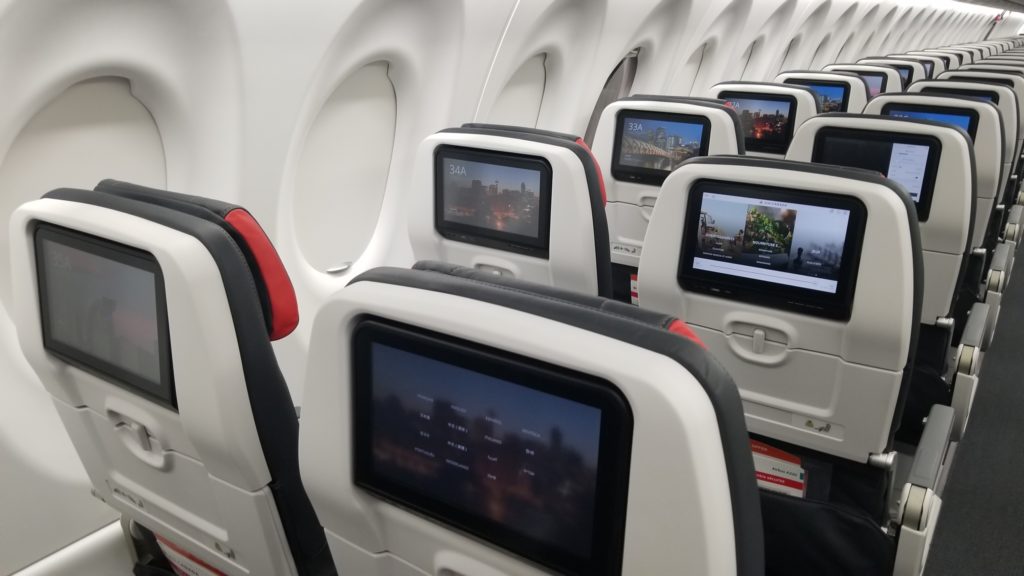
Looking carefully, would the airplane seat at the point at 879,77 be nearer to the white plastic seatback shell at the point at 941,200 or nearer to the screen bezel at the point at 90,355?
the white plastic seatback shell at the point at 941,200

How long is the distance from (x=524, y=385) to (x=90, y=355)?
3.42 feet

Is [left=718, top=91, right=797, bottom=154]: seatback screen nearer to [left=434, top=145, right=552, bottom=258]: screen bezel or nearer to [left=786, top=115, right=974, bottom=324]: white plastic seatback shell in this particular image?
[left=786, top=115, right=974, bottom=324]: white plastic seatback shell

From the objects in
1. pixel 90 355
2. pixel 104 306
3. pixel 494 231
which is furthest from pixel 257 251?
pixel 494 231

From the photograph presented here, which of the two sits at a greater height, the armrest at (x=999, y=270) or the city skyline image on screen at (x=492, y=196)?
the city skyline image on screen at (x=492, y=196)

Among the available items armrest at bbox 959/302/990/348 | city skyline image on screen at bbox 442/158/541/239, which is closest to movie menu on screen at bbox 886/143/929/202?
armrest at bbox 959/302/990/348

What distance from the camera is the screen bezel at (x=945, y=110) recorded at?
3.78 meters

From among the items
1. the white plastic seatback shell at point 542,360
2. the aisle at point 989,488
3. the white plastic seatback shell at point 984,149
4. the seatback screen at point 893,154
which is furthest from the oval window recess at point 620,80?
the white plastic seatback shell at point 542,360

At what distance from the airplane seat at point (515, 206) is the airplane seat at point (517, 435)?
4.53ft

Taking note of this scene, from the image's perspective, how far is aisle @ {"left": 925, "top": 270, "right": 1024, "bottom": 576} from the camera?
3.05m

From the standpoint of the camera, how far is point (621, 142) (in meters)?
3.68

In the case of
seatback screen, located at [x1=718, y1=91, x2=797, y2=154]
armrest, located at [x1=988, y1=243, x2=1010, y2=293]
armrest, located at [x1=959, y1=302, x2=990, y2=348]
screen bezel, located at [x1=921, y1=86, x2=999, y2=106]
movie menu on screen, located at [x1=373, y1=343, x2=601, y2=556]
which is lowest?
armrest, located at [x1=959, y1=302, x2=990, y2=348]

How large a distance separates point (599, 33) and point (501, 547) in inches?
202

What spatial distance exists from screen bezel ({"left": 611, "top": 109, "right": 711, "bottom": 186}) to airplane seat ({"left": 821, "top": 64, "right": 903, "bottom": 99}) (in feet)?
12.2

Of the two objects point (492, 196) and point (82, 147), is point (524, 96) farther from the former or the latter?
point (82, 147)
